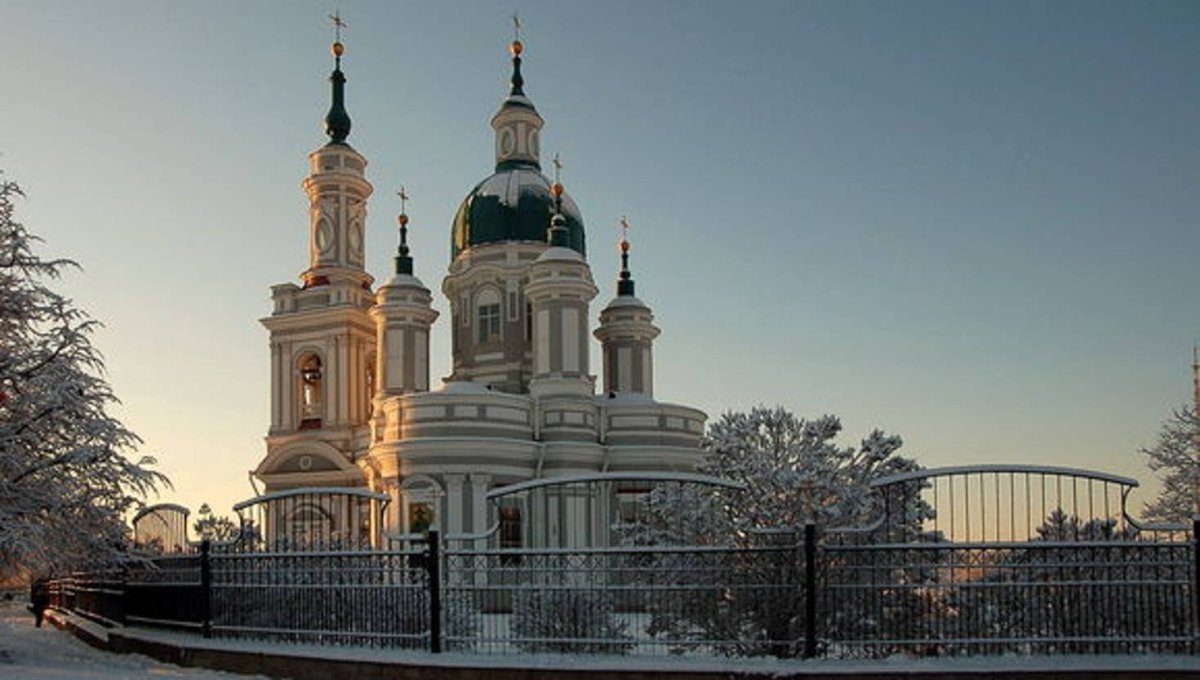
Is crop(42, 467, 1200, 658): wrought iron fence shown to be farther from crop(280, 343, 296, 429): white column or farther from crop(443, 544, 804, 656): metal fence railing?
crop(280, 343, 296, 429): white column

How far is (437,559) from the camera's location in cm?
1259

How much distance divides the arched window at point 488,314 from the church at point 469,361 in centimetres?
4

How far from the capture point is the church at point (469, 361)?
30.0m

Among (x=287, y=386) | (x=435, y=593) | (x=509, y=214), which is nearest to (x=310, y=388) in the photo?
(x=287, y=386)

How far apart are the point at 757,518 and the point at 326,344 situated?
27.4 metres

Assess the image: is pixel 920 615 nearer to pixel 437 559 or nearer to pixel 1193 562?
pixel 1193 562

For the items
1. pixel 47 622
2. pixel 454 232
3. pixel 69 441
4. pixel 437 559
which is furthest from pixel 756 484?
pixel 454 232

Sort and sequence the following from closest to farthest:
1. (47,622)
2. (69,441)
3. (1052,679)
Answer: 1. (1052,679)
2. (69,441)
3. (47,622)

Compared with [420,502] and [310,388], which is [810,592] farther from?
[310,388]

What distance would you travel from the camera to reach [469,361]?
125 feet

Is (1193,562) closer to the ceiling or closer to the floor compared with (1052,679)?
closer to the ceiling

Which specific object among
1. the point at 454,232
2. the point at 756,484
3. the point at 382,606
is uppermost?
the point at 454,232

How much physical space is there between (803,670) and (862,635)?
1.13 m

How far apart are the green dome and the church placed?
45 mm
